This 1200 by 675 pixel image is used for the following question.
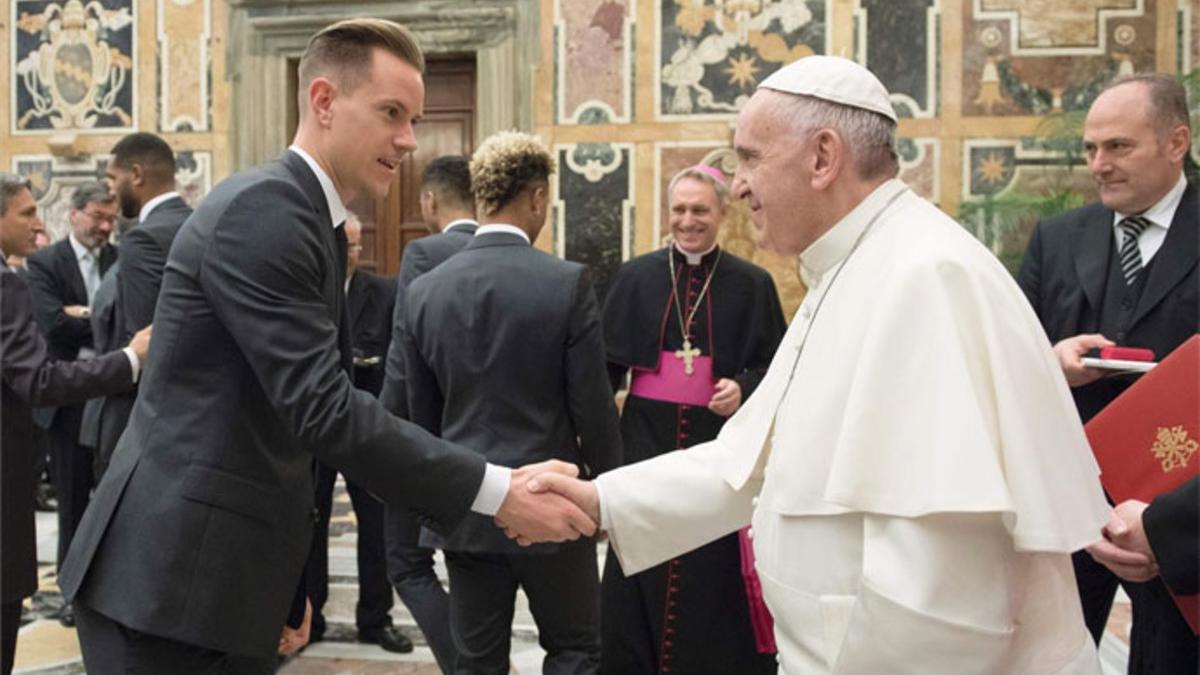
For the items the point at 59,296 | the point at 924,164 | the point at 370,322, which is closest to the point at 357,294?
the point at 370,322

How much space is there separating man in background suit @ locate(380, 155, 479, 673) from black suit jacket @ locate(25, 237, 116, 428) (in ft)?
7.02

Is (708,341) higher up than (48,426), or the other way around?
(708,341)

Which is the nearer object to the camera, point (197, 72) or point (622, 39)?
point (622, 39)

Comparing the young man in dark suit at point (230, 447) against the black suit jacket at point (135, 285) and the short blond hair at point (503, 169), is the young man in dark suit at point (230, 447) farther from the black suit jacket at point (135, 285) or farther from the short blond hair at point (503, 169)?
the black suit jacket at point (135, 285)

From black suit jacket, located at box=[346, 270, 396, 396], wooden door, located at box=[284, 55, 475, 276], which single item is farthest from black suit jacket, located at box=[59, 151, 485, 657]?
wooden door, located at box=[284, 55, 475, 276]

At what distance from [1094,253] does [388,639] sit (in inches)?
125

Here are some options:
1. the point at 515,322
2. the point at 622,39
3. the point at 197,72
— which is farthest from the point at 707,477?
the point at 197,72

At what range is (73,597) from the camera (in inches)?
90.0

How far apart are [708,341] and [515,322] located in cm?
125

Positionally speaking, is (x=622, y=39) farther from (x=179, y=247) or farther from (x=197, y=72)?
(x=179, y=247)

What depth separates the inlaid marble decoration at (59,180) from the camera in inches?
368

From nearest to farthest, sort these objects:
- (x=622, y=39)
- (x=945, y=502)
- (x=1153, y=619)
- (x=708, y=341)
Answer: (x=945, y=502) < (x=1153, y=619) < (x=708, y=341) < (x=622, y=39)

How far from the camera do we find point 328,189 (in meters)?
2.42

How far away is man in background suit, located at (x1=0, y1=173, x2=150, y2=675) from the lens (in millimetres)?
3350
